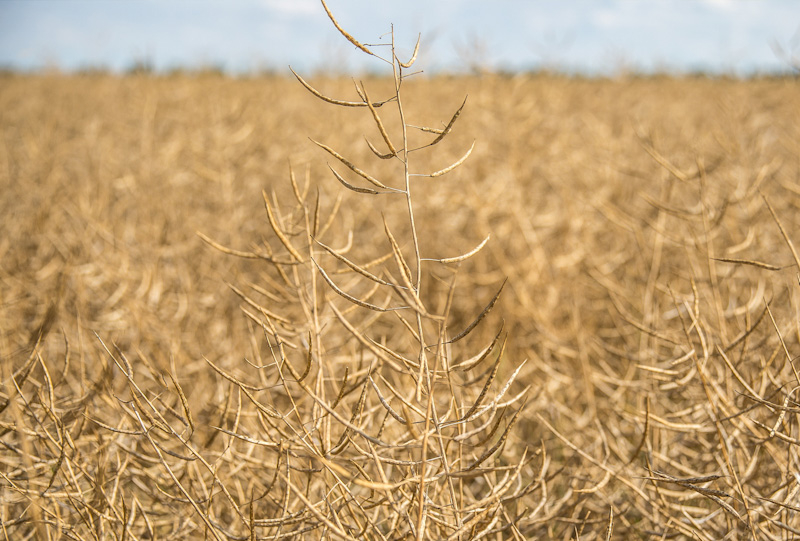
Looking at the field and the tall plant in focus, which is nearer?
the tall plant in focus

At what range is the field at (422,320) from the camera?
632mm

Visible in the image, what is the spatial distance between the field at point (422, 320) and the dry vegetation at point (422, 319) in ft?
0.04

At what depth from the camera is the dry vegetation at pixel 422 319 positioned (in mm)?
636

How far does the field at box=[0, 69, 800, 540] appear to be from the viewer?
632 mm

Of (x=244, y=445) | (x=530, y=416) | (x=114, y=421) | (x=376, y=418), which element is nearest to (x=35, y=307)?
(x=114, y=421)

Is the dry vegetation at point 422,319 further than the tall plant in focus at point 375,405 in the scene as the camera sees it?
Yes

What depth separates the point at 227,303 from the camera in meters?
1.86

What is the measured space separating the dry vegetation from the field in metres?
0.01

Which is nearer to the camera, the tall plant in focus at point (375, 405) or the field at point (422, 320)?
the tall plant in focus at point (375, 405)

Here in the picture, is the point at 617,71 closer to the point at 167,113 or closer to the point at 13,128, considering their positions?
the point at 167,113

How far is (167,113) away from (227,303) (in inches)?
87.1

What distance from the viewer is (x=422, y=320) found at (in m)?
1.27

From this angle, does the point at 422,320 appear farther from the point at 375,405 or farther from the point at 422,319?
the point at 375,405

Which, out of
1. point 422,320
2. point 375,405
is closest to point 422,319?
point 422,320
